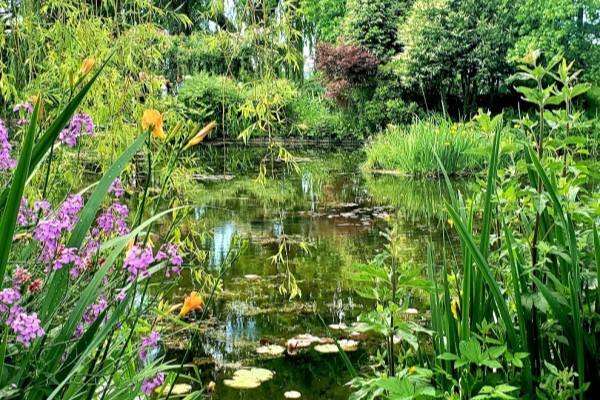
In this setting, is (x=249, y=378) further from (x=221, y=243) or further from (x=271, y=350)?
(x=221, y=243)

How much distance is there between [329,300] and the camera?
3.39 meters

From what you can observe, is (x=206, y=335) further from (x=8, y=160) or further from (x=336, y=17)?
(x=336, y=17)

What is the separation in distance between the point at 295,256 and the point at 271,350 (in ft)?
5.48

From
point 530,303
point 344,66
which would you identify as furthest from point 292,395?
point 344,66

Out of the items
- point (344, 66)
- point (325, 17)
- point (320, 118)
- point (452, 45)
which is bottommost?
point (320, 118)

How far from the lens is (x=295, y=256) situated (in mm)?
4352

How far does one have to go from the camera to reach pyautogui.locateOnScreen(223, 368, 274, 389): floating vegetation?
2361 mm

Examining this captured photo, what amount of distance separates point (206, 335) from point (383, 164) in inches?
287

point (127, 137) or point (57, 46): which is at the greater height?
point (57, 46)

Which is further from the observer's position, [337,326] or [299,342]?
[337,326]

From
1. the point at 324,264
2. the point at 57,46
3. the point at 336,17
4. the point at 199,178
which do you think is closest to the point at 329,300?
the point at 324,264

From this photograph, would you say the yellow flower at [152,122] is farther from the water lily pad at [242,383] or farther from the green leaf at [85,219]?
the water lily pad at [242,383]

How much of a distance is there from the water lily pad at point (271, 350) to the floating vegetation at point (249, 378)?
0.57ft

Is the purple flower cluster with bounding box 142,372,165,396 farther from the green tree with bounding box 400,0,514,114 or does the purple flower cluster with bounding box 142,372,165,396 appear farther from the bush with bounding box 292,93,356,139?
the bush with bounding box 292,93,356,139
